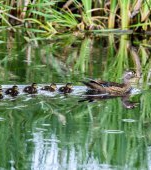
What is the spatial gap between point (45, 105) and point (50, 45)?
4699 millimetres

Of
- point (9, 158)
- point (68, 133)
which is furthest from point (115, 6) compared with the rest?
point (9, 158)

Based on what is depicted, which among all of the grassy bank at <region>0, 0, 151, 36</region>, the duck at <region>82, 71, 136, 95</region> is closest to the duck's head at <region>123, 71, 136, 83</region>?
the duck at <region>82, 71, 136, 95</region>

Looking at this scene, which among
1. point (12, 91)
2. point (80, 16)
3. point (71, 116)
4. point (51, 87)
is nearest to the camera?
point (71, 116)

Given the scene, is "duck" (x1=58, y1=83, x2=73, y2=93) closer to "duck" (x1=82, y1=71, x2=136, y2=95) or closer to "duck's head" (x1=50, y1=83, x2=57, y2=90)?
"duck's head" (x1=50, y1=83, x2=57, y2=90)

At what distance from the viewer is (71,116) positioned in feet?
25.3

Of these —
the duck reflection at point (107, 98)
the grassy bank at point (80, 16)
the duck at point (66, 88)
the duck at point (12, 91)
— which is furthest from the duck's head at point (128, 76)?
the grassy bank at point (80, 16)

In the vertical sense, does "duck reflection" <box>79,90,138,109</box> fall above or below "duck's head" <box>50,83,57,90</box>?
below

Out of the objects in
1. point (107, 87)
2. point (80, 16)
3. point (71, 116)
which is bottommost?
point (71, 116)

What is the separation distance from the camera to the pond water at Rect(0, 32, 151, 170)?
6.28 meters

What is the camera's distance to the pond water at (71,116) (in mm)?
6277

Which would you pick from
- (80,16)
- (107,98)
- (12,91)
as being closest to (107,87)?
(107,98)

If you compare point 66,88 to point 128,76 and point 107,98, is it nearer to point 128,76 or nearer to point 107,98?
point 107,98

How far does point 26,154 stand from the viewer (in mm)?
6355

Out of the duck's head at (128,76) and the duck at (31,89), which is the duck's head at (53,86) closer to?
the duck at (31,89)
